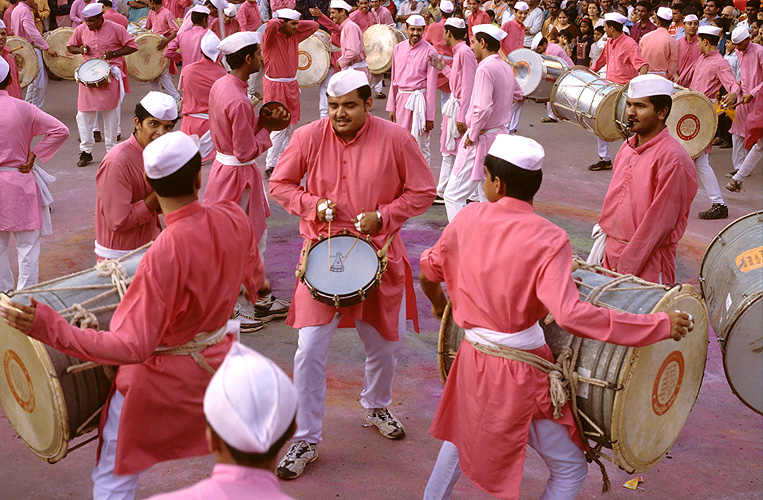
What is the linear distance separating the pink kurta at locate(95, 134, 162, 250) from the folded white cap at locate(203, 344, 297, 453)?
261 cm

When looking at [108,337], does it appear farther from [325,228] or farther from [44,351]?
[325,228]

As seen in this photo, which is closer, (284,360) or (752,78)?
(284,360)

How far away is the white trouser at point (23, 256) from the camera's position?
547cm

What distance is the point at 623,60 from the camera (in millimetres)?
9680

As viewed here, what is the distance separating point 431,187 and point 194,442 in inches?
70.6

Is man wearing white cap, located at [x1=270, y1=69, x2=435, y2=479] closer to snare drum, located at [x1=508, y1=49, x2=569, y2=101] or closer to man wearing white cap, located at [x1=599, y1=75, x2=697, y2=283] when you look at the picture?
man wearing white cap, located at [x1=599, y1=75, x2=697, y2=283]

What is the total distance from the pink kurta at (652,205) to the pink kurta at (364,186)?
1.09m

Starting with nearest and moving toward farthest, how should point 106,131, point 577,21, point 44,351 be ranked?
point 44,351 < point 106,131 < point 577,21

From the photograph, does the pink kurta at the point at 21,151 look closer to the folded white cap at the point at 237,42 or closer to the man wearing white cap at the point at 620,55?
the folded white cap at the point at 237,42

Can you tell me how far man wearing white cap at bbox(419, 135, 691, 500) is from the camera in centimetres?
276

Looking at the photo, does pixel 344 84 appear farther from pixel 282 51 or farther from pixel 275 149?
pixel 275 149

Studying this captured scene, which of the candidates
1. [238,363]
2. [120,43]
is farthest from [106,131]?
[238,363]

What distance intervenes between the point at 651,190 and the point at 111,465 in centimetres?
293

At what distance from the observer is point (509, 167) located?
2912 millimetres
